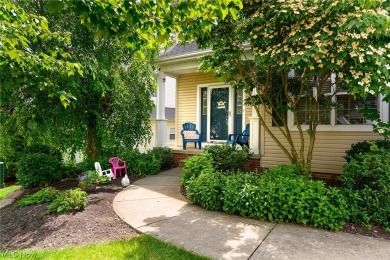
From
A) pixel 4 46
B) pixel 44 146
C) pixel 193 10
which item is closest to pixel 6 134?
pixel 44 146

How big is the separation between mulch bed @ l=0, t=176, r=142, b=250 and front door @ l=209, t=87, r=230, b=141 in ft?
16.8

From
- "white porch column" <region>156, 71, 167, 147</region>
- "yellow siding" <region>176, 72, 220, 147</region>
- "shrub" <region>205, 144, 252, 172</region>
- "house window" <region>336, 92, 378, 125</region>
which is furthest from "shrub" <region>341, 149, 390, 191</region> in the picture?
"yellow siding" <region>176, 72, 220, 147</region>

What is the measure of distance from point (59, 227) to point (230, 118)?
20.5 ft

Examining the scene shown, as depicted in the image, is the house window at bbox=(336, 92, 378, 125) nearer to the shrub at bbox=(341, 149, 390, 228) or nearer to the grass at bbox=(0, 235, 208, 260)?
the shrub at bbox=(341, 149, 390, 228)

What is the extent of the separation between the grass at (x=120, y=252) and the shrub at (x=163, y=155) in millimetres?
4436

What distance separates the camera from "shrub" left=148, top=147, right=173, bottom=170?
7.41 m

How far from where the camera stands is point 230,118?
27.8 feet

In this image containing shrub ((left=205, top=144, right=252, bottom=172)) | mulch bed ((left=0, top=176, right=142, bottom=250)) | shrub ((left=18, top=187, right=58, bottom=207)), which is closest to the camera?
mulch bed ((left=0, top=176, right=142, bottom=250))

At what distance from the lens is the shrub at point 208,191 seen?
3982 millimetres

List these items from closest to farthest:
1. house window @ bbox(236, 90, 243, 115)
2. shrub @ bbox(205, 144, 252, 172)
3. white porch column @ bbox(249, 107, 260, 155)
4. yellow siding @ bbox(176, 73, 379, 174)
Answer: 1. shrub @ bbox(205, 144, 252, 172)
2. yellow siding @ bbox(176, 73, 379, 174)
3. white porch column @ bbox(249, 107, 260, 155)
4. house window @ bbox(236, 90, 243, 115)

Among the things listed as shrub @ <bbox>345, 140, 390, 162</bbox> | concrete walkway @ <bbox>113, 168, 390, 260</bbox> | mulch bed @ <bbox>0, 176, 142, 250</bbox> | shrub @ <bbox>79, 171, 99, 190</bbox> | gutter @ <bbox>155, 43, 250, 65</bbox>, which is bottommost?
mulch bed @ <bbox>0, 176, 142, 250</bbox>

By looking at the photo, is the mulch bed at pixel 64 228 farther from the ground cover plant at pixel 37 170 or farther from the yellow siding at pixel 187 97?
the yellow siding at pixel 187 97

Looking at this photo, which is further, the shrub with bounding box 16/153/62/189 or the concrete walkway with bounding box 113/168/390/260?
the shrub with bounding box 16/153/62/189

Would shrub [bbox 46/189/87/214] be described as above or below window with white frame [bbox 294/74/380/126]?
below
